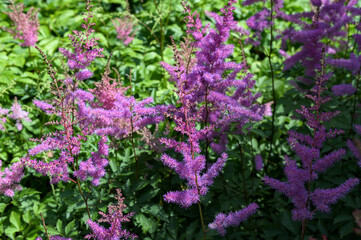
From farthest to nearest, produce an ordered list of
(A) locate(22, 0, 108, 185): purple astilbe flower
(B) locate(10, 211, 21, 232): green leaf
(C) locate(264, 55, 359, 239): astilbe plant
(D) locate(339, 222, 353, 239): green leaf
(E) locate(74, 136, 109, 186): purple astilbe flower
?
(B) locate(10, 211, 21, 232): green leaf, (D) locate(339, 222, 353, 239): green leaf, (E) locate(74, 136, 109, 186): purple astilbe flower, (A) locate(22, 0, 108, 185): purple astilbe flower, (C) locate(264, 55, 359, 239): astilbe plant

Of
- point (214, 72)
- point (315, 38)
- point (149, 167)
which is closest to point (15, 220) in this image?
point (149, 167)

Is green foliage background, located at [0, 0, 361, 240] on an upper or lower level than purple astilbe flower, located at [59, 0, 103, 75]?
lower

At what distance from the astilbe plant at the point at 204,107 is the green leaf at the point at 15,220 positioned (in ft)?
4.85

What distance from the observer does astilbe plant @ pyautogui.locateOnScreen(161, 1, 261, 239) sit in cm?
192

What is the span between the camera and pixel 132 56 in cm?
452

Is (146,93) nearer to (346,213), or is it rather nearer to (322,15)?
(322,15)

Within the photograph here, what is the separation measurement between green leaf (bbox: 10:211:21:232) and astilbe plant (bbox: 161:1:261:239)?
148 centimetres

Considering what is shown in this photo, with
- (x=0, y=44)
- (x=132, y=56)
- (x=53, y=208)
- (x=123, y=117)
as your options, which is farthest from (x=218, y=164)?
(x=0, y=44)

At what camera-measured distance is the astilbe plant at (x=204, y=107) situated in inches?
75.5

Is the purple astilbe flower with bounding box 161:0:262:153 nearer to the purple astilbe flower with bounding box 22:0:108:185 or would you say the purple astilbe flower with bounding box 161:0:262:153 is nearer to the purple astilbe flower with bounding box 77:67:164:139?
the purple astilbe flower with bounding box 77:67:164:139

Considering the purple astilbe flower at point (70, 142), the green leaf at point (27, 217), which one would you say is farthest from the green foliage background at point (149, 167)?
the purple astilbe flower at point (70, 142)

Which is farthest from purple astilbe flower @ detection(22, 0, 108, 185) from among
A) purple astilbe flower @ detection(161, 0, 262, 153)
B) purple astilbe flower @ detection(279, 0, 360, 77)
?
purple astilbe flower @ detection(279, 0, 360, 77)

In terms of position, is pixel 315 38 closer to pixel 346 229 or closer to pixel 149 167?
pixel 346 229

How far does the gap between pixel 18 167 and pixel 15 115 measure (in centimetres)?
101
